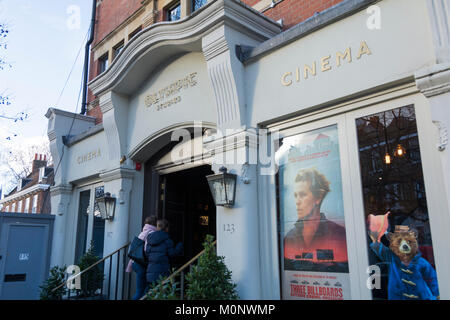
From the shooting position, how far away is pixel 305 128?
4.82 metres

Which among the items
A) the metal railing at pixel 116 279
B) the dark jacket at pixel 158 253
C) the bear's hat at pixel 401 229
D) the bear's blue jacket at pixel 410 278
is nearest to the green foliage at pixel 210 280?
the dark jacket at pixel 158 253

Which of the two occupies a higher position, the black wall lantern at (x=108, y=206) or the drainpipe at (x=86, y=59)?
the drainpipe at (x=86, y=59)

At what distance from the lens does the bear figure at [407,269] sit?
139 inches

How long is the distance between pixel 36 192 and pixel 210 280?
2031cm

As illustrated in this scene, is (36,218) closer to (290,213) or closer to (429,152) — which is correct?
(290,213)

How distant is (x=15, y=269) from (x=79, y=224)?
1.68 metres

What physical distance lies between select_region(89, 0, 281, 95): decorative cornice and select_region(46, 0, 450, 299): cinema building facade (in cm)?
2

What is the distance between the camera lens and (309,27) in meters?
4.66

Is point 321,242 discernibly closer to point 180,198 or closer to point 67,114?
point 180,198

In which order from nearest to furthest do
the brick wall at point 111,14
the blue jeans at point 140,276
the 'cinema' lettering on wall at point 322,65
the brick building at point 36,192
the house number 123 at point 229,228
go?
the 'cinema' lettering on wall at point 322,65 < the house number 123 at point 229,228 < the blue jeans at point 140,276 < the brick wall at point 111,14 < the brick building at point 36,192

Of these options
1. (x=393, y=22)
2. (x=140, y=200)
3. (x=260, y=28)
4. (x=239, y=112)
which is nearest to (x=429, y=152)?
(x=393, y=22)

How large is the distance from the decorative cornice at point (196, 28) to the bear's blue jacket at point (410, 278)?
3.55 meters

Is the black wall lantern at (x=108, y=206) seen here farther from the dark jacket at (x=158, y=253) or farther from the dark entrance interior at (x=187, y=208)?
the dark jacket at (x=158, y=253)

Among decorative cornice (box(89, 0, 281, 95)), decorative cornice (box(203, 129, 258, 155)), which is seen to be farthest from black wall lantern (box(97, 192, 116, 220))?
decorative cornice (box(203, 129, 258, 155))
